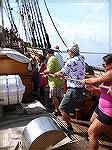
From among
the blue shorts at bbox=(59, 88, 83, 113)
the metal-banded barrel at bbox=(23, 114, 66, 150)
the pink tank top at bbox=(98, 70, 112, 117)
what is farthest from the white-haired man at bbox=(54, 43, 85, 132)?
the pink tank top at bbox=(98, 70, 112, 117)

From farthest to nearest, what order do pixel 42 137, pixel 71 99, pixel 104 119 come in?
1. pixel 71 99
2. pixel 42 137
3. pixel 104 119

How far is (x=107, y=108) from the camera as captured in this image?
318 cm

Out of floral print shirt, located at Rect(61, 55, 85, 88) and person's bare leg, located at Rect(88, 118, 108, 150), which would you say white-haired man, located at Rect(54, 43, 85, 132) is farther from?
person's bare leg, located at Rect(88, 118, 108, 150)

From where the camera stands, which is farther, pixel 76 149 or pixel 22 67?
pixel 22 67

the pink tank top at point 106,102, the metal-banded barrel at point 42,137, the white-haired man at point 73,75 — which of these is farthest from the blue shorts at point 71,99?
the pink tank top at point 106,102

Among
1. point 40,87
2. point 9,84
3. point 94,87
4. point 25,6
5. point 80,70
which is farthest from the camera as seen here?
point 25,6

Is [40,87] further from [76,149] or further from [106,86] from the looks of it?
[106,86]

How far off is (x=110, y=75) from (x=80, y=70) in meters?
1.32

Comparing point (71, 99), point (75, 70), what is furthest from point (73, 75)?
point (71, 99)

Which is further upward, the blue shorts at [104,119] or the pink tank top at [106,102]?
the pink tank top at [106,102]

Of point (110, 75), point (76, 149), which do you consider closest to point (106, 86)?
point (110, 75)

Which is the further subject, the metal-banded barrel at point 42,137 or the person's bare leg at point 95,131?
the metal-banded barrel at point 42,137

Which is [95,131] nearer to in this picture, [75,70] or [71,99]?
[71,99]

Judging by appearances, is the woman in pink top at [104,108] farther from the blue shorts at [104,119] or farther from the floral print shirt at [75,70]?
the floral print shirt at [75,70]
